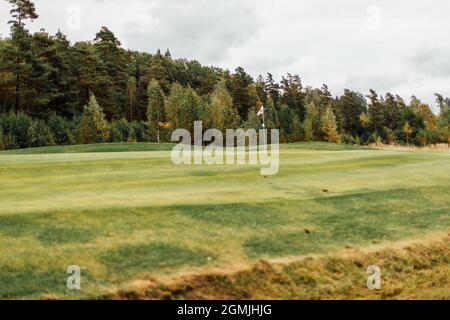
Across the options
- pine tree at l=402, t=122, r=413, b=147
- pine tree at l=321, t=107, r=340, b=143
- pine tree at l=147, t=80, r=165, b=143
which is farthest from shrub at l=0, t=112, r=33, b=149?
pine tree at l=402, t=122, r=413, b=147

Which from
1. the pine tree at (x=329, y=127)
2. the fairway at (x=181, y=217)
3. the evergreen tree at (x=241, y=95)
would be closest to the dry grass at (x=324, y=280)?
the fairway at (x=181, y=217)

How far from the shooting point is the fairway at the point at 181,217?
10.2 meters

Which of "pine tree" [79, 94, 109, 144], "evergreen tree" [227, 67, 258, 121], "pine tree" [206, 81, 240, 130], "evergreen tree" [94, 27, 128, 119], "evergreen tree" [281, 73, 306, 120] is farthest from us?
"evergreen tree" [281, 73, 306, 120]

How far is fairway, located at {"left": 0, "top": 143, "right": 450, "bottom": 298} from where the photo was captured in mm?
10195

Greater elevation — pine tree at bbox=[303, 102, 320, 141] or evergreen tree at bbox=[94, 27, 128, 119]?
evergreen tree at bbox=[94, 27, 128, 119]

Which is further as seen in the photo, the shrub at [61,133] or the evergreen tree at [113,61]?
the evergreen tree at [113,61]

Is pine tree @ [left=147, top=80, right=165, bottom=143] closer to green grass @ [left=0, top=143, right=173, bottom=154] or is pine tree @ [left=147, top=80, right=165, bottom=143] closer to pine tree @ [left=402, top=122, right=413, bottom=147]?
green grass @ [left=0, top=143, right=173, bottom=154]

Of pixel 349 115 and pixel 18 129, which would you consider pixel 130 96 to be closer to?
pixel 18 129

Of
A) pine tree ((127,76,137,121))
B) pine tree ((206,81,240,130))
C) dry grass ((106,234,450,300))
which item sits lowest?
dry grass ((106,234,450,300))

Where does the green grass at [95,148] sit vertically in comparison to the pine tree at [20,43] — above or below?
below

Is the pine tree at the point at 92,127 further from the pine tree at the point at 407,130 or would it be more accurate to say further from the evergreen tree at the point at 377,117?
the evergreen tree at the point at 377,117

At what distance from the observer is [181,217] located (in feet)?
43.2
